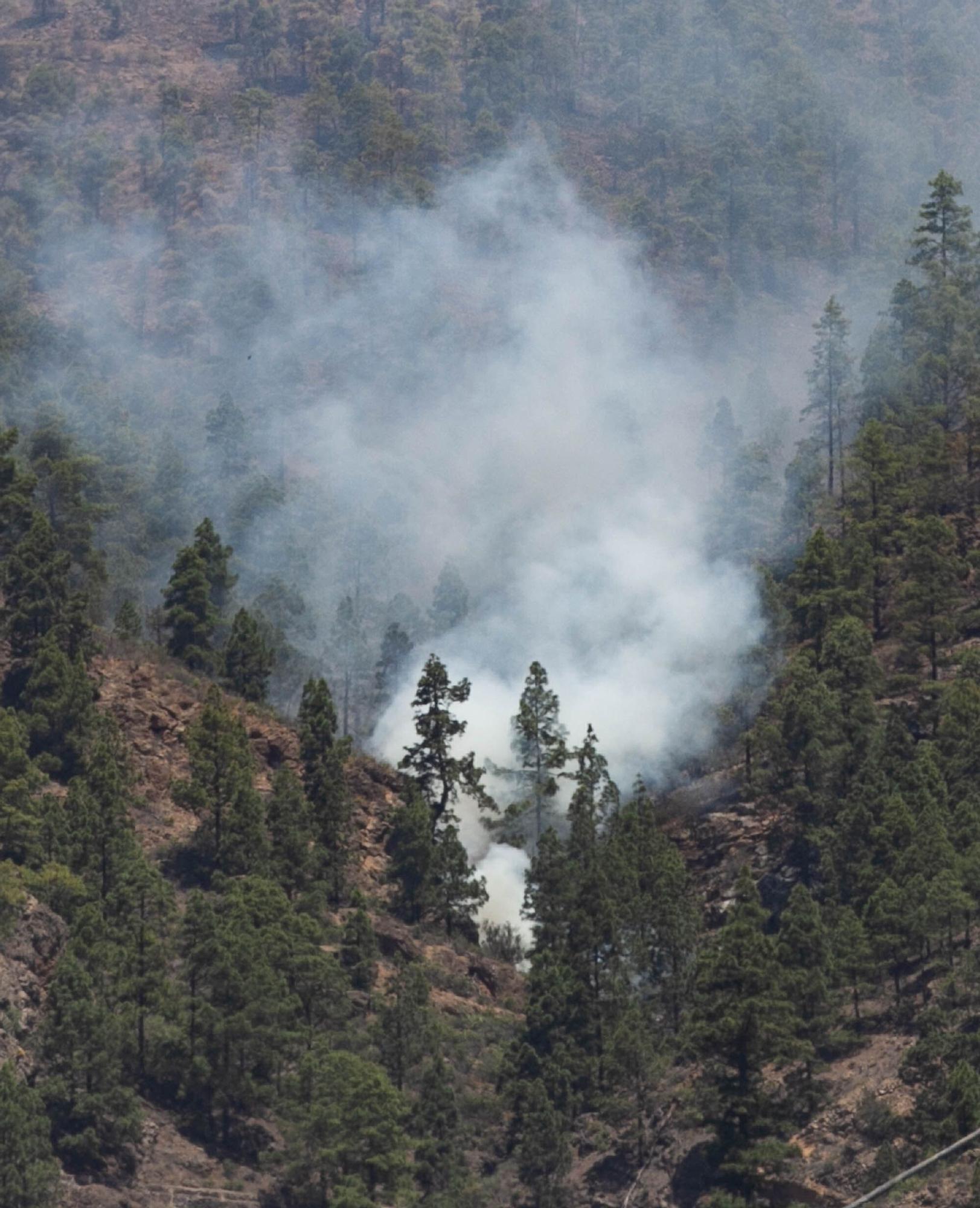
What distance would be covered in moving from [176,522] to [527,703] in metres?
41.7

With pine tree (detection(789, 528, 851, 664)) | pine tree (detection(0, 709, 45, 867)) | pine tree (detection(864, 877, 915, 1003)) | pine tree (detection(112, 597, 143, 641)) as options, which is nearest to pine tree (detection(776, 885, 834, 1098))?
pine tree (detection(864, 877, 915, 1003))

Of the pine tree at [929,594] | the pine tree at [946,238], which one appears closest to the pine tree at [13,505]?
the pine tree at [929,594]

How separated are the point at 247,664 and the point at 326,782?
12.1m

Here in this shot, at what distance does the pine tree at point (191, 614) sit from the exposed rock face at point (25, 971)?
26823mm

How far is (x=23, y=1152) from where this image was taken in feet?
237

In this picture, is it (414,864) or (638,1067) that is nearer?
(638,1067)

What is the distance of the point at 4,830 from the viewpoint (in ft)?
290

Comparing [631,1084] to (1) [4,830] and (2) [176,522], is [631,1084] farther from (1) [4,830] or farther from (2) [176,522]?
(2) [176,522]

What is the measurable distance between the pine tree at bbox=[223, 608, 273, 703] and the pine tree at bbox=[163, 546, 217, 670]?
180 centimetres

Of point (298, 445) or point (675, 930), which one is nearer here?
point (675, 930)

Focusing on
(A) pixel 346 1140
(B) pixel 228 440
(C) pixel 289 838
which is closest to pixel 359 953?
(C) pixel 289 838

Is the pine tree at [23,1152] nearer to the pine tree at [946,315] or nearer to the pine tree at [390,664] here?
the pine tree at [390,664]

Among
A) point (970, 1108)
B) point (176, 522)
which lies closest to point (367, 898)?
point (970, 1108)

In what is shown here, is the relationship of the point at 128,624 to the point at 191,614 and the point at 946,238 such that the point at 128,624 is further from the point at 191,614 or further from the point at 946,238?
the point at 946,238
